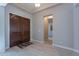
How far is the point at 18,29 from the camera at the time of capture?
537 cm

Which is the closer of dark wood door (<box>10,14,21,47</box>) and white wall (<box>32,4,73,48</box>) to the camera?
white wall (<box>32,4,73,48</box>)

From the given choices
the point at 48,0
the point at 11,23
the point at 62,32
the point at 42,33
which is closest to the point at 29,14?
the point at 42,33

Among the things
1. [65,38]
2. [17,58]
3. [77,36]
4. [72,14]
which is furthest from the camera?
[65,38]

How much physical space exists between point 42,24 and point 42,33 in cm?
64

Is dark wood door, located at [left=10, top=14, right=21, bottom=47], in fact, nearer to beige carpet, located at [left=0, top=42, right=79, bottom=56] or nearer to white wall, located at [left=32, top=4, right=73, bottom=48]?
beige carpet, located at [left=0, top=42, right=79, bottom=56]

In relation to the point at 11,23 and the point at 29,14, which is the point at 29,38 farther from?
the point at 11,23

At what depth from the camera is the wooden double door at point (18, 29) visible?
15.6ft

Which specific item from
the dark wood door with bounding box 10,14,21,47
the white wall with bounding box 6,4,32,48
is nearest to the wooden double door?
the dark wood door with bounding box 10,14,21,47

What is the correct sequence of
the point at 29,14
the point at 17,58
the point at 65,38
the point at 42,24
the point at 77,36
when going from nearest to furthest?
the point at 17,58 < the point at 77,36 < the point at 65,38 < the point at 42,24 < the point at 29,14

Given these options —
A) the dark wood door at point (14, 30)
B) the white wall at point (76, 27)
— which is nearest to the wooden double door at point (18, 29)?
the dark wood door at point (14, 30)

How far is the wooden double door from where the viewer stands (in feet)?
15.6

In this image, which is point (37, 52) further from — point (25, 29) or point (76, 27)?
point (25, 29)

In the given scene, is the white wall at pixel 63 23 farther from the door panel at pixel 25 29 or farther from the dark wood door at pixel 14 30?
the dark wood door at pixel 14 30

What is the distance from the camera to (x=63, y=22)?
4.56 m
